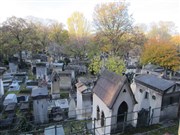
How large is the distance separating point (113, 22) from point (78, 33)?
73.4 ft

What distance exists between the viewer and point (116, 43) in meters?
22.3

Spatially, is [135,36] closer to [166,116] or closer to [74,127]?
[166,116]

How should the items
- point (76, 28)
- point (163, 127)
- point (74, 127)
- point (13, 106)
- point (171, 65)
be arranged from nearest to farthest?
1. point (163, 127)
2. point (74, 127)
3. point (13, 106)
4. point (171, 65)
5. point (76, 28)

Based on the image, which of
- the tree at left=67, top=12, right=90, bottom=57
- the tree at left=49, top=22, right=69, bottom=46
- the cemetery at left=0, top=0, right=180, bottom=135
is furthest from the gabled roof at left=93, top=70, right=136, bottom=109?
the tree at left=49, top=22, right=69, bottom=46

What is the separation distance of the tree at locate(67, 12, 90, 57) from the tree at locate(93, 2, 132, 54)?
1403 centimetres

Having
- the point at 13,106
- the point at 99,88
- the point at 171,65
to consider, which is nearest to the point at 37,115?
the point at 13,106

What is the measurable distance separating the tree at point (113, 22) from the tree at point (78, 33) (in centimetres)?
1403

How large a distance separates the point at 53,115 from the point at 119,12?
15.5 meters

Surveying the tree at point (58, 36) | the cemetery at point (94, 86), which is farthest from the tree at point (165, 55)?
the tree at point (58, 36)

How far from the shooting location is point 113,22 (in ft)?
70.2

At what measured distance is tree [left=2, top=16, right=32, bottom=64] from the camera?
33094 mm

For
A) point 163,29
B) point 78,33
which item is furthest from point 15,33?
point 163,29

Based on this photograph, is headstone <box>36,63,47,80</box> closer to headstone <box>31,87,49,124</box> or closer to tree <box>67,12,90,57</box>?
tree <box>67,12,90,57</box>

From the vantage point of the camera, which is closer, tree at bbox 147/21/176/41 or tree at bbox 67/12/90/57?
tree at bbox 67/12/90/57
